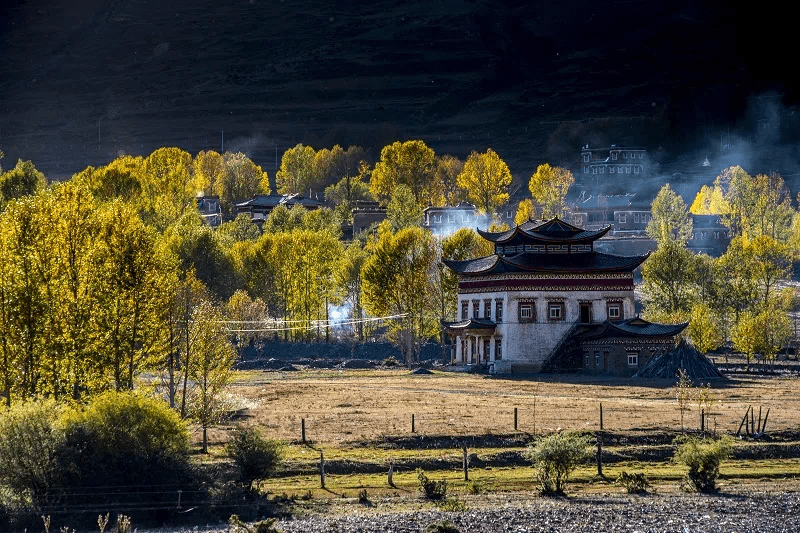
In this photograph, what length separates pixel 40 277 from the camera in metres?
56.6

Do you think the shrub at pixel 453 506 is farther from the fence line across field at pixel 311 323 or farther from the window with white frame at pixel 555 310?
the fence line across field at pixel 311 323

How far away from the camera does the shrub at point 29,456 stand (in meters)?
46.5

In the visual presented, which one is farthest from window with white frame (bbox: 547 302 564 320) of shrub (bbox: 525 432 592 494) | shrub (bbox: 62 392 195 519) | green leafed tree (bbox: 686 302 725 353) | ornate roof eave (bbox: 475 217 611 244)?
shrub (bbox: 62 392 195 519)

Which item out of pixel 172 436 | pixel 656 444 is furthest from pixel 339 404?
pixel 172 436

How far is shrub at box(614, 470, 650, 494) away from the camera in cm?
5256

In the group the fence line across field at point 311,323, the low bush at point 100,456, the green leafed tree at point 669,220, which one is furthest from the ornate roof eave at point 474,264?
the green leafed tree at point 669,220

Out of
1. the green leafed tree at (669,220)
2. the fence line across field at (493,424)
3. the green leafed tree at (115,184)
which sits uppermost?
the green leafed tree at (115,184)

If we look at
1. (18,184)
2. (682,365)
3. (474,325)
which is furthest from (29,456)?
(18,184)

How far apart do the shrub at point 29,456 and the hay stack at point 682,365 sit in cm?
5365

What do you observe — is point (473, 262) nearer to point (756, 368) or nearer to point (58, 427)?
point (756, 368)

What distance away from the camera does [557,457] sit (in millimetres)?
52219

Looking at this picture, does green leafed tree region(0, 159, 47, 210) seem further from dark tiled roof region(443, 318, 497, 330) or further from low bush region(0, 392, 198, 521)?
low bush region(0, 392, 198, 521)

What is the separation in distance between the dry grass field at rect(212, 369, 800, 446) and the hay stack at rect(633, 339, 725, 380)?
1.93 m

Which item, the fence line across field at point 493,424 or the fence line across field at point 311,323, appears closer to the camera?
the fence line across field at point 493,424
